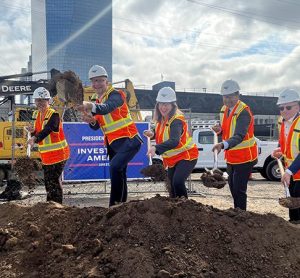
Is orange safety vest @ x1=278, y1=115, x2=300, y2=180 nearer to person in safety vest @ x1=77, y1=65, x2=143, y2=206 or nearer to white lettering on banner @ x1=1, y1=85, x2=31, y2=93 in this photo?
person in safety vest @ x1=77, y1=65, x2=143, y2=206

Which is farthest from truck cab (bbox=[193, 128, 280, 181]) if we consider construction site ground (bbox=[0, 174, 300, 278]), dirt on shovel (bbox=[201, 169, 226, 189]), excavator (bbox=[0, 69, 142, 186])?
construction site ground (bbox=[0, 174, 300, 278])

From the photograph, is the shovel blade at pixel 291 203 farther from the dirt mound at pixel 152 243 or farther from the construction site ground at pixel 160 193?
the construction site ground at pixel 160 193

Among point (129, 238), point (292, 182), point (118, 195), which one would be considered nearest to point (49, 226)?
point (129, 238)

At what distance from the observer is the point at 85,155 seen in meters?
9.63

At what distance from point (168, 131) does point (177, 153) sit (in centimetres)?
31

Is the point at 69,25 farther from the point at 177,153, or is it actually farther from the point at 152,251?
the point at 152,251

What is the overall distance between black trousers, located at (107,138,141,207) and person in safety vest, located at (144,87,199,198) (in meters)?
0.39

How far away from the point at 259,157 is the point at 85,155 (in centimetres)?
656

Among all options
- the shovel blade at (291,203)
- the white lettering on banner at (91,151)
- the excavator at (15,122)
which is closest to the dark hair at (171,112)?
the shovel blade at (291,203)

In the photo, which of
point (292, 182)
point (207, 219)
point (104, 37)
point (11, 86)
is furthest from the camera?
point (104, 37)

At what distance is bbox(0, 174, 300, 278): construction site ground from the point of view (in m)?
3.12

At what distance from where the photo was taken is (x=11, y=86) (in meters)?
12.5

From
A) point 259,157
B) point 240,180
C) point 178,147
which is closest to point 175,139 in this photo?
point 178,147

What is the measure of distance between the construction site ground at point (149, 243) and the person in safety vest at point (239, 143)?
1.11 meters
